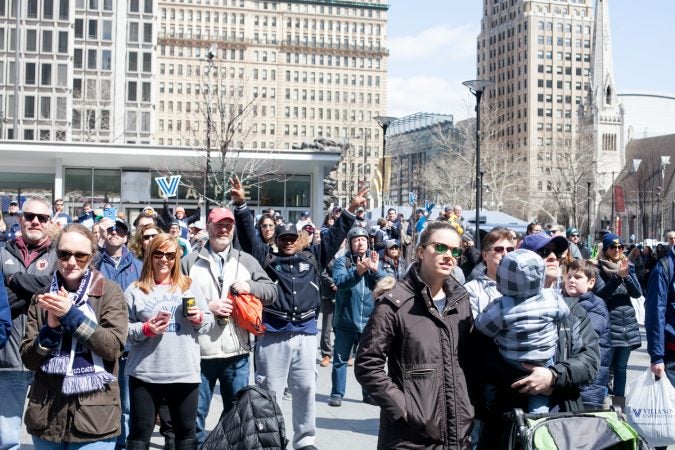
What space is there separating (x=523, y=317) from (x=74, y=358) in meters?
2.41

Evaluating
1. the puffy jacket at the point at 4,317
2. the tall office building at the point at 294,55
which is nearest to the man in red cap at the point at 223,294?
the puffy jacket at the point at 4,317

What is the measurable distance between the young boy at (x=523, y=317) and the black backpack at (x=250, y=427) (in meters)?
1.54

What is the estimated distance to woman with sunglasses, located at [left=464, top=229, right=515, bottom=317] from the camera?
531 cm

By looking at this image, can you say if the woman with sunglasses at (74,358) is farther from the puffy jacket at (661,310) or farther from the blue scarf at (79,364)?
the puffy jacket at (661,310)

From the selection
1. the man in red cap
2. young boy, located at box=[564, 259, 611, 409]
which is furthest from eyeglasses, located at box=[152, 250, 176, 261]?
young boy, located at box=[564, 259, 611, 409]

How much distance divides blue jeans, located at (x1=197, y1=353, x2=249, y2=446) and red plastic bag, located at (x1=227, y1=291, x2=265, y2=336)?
12.3 inches

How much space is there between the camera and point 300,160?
107 ft

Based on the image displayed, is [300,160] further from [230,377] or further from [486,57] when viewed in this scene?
[486,57]

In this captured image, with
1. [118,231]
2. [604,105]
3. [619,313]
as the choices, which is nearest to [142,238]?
[118,231]

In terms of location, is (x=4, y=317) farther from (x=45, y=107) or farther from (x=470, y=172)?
(x=45, y=107)

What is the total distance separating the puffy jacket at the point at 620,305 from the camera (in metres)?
9.13

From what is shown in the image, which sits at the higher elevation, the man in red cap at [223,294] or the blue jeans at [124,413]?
the man in red cap at [223,294]

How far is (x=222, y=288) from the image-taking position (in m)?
6.33

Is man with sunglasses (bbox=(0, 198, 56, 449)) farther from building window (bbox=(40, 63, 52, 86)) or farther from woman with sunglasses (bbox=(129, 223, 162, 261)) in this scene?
building window (bbox=(40, 63, 52, 86))
